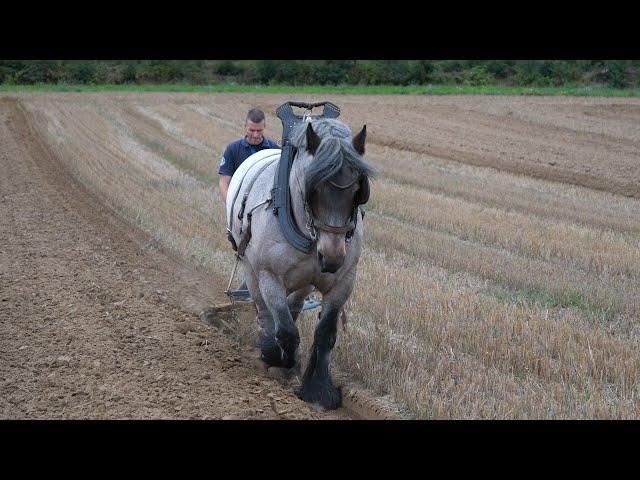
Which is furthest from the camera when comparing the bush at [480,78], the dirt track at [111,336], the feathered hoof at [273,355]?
the bush at [480,78]

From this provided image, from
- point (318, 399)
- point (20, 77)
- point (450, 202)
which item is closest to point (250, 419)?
point (318, 399)

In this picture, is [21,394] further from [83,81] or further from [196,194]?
[83,81]

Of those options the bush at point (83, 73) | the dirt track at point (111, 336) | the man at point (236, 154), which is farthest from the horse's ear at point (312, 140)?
the bush at point (83, 73)

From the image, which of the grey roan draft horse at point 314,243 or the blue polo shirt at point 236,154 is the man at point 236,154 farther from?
the grey roan draft horse at point 314,243

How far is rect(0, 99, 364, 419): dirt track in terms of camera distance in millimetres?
5062

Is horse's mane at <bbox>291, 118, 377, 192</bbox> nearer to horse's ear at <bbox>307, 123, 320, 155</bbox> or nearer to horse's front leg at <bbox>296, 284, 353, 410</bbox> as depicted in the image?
horse's ear at <bbox>307, 123, 320, 155</bbox>

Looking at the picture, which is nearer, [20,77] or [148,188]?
[148,188]

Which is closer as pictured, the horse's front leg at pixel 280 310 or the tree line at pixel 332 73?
the horse's front leg at pixel 280 310

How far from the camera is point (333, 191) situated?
4465 millimetres

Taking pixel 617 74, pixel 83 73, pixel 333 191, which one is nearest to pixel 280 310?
pixel 333 191

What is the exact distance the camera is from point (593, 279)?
8359mm

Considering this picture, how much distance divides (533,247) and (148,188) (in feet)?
25.2

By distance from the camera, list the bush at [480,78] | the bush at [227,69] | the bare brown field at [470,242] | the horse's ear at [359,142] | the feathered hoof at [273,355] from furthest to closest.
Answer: the bush at [227,69] → the bush at [480,78] → the feathered hoof at [273,355] → the bare brown field at [470,242] → the horse's ear at [359,142]

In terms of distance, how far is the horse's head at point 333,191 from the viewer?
445 centimetres
